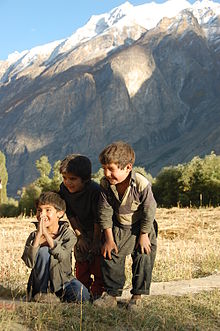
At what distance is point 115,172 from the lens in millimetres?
4371

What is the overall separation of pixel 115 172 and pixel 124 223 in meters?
0.53

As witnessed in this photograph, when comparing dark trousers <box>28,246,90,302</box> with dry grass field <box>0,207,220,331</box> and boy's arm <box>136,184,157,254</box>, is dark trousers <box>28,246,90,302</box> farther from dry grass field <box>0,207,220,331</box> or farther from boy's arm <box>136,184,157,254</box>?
boy's arm <box>136,184,157,254</box>

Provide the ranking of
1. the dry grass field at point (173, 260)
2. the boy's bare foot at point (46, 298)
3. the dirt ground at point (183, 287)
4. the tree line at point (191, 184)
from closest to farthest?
the boy's bare foot at point (46, 298) → the dirt ground at point (183, 287) → the dry grass field at point (173, 260) → the tree line at point (191, 184)

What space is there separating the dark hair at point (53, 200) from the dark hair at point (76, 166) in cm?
25

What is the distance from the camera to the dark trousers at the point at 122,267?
14.7ft

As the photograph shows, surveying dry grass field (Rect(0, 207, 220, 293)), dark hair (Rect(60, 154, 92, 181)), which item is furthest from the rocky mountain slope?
dark hair (Rect(60, 154, 92, 181))

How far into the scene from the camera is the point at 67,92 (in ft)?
615

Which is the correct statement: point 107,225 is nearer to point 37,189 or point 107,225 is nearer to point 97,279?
point 97,279

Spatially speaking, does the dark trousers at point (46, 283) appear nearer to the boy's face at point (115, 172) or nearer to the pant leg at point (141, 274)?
the pant leg at point (141, 274)

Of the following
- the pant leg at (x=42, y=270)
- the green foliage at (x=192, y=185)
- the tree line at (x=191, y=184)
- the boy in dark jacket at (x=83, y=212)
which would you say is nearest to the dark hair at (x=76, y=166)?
the boy in dark jacket at (x=83, y=212)

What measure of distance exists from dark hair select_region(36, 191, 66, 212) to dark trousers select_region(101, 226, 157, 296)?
0.61 metres

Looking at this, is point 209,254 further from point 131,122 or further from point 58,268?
point 131,122

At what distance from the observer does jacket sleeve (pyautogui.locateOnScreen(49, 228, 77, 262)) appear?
4.51m

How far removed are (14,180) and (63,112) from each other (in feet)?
108
